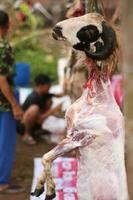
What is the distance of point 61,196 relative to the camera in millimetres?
5105

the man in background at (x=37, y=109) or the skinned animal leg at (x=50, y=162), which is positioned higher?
the man in background at (x=37, y=109)

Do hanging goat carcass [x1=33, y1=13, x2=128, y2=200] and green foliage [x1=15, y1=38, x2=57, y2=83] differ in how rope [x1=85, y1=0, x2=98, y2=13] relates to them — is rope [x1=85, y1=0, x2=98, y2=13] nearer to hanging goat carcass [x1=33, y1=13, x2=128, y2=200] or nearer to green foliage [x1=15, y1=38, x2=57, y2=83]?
hanging goat carcass [x1=33, y1=13, x2=128, y2=200]

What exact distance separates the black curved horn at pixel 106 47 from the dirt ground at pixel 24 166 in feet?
7.49

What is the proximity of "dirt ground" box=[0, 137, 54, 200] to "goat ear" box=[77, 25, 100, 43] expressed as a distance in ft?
7.61

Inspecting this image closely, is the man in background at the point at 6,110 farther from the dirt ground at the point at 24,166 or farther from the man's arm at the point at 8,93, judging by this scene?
the dirt ground at the point at 24,166

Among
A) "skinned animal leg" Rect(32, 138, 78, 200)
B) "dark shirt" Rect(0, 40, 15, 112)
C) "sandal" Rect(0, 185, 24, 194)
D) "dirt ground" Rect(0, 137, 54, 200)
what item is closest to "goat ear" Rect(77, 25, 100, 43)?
"skinned animal leg" Rect(32, 138, 78, 200)

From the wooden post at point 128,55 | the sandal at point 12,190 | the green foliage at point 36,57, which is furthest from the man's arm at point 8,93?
the green foliage at point 36,57

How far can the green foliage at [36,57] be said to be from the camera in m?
11.9

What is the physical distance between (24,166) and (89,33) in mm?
3232

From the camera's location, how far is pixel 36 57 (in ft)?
42.5

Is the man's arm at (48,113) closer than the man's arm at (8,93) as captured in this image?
No

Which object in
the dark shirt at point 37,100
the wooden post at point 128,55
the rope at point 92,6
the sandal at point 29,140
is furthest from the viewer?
the dark shirt at point 37,100

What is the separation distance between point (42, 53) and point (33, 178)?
7.98 meters

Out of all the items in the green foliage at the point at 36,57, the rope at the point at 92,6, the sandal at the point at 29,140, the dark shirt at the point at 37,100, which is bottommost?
the sandal at the point at 29,140
